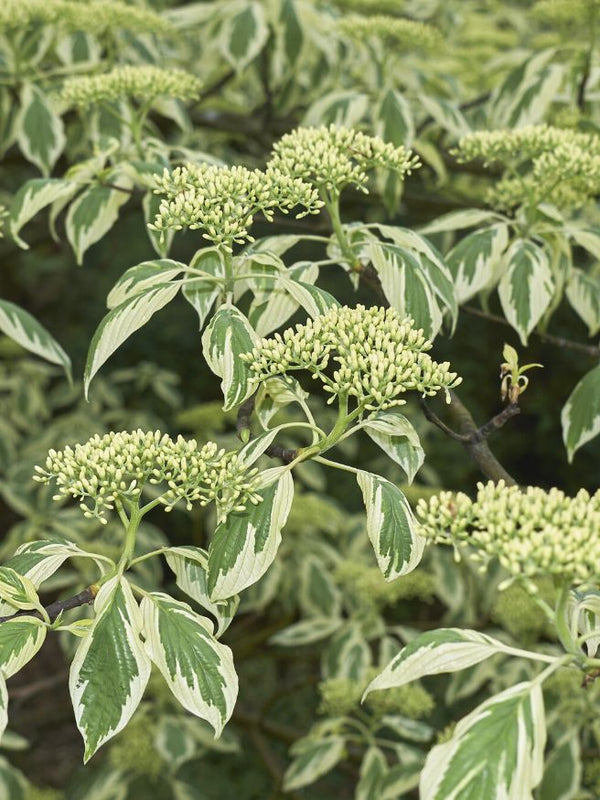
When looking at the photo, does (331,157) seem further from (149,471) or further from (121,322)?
(149,471)

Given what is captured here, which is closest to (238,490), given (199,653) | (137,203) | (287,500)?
(287,500)

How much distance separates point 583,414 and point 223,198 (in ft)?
2.39

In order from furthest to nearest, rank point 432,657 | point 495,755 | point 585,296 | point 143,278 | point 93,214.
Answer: point 585,296 < point 93,214 < point 143,278 < point 432,657 < point 495,755

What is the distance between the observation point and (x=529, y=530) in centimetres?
87

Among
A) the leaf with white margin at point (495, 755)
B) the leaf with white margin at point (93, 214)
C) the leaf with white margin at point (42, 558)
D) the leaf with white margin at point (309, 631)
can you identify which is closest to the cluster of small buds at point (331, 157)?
the leaf with white margin at point (93, 214)

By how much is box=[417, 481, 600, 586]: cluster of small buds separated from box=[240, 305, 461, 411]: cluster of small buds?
0.52ft

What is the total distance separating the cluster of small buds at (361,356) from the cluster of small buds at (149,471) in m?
0.12

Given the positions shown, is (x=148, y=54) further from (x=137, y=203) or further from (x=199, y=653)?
(x=199, y=653)

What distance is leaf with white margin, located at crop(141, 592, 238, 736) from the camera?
99 cm

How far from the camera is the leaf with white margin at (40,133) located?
2062 mm

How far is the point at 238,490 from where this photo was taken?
3.40 feet

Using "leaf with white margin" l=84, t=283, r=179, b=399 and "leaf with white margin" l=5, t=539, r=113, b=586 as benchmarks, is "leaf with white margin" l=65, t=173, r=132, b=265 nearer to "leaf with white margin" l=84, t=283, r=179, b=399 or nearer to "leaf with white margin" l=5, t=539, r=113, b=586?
"leaf with white margin" l=84, t=283, r=179, b=399

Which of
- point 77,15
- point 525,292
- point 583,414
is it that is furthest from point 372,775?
point 77,15

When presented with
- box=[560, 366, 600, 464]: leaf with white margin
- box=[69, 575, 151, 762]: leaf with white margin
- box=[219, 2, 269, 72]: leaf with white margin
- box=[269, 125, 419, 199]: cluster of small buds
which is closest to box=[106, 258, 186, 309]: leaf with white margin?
box=[269, 125, 419, 199]: cluster of small buds
